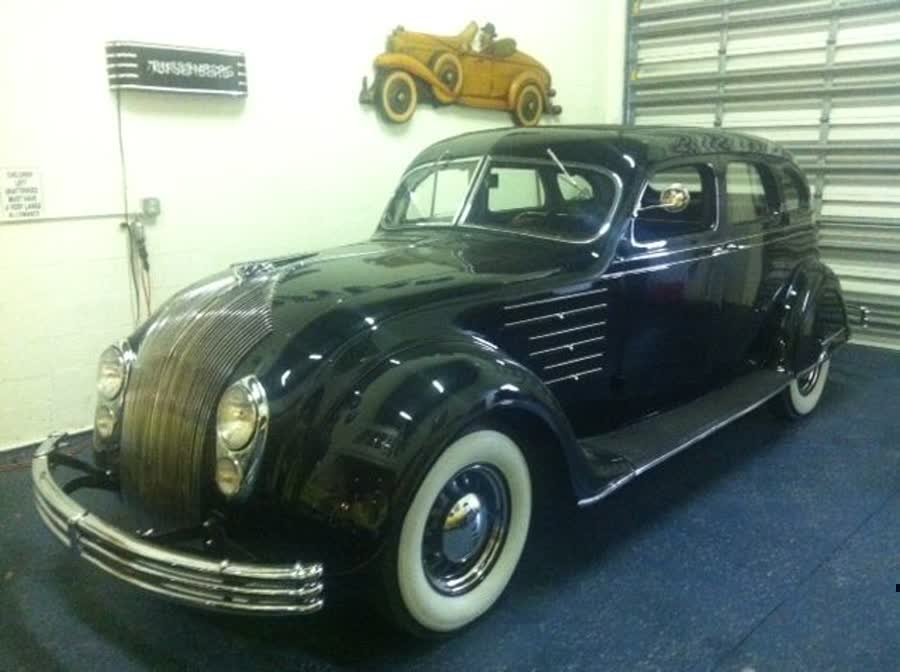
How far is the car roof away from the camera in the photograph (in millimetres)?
3125

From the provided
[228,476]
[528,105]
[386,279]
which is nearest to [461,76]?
[528,105]

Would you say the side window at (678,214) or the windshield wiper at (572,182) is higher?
the windshield wiper at (572,182)

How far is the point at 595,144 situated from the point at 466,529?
177 cm

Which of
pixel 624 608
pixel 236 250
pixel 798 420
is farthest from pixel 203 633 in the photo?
pixel 798 420

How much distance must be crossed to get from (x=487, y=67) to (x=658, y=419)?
11.2 feet

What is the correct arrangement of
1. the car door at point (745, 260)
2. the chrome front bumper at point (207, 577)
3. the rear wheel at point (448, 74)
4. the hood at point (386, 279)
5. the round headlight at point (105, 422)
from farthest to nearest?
1. the rear wheel at point (448, 74)
2. the car door at point (745, 260)
3. the round headlight at point (105, 422)
4. the hood at point (386, 279)
5. the chrome front bumper at point (207, 577)

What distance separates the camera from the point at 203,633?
2.31 meters

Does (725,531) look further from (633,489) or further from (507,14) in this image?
(507,14)

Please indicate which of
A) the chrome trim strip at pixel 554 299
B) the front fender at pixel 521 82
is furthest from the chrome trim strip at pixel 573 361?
the front fender at pixel 521 82

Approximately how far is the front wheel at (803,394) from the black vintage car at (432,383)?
1.40 feet

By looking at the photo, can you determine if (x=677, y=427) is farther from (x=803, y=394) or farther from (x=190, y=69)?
(x=190, y=69)

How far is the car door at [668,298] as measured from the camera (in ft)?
10.0

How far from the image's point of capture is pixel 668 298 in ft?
10.5

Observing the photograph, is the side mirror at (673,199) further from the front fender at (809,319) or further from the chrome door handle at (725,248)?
the front fender at (809,319)
